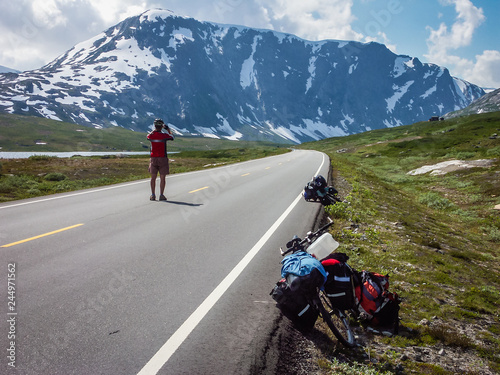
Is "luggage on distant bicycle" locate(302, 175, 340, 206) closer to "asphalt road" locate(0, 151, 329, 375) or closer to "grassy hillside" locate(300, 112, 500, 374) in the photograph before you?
"grassy hillside" locate(300, 112, 500, 374)

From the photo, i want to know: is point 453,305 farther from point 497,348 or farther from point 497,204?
point 497,204

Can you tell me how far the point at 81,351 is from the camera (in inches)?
125

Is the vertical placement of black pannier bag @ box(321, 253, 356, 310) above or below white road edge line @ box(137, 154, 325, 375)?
above

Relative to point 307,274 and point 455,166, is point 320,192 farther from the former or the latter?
point 455,166

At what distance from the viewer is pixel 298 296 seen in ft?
12.0

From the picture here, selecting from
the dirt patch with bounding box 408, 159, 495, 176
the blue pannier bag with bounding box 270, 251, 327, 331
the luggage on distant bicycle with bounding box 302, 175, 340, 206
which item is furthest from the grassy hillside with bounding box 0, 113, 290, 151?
the blue pannier bag with bounding box 270, 251, 327, 331

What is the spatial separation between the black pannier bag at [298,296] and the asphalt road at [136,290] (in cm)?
38

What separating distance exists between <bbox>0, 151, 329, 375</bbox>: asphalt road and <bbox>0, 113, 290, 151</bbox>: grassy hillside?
153 metres

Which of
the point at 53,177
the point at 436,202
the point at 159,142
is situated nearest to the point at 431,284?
the point at 159,142

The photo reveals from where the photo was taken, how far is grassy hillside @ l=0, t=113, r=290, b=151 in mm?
140875

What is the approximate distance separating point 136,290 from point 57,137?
179187 millimetres

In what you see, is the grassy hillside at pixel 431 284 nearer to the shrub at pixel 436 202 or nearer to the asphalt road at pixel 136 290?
the asphalt road at pixel 136 290

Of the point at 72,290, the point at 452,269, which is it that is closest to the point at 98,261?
the point at 72,290

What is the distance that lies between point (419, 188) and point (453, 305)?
20.8 meters
